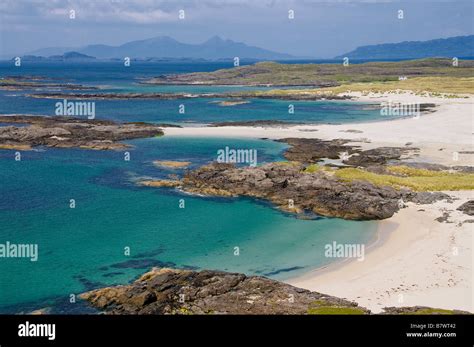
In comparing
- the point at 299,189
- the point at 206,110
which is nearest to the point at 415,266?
the point at 299,189

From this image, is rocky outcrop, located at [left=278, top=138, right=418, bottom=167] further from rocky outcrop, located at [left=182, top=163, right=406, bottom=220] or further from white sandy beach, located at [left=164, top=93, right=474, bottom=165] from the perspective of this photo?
rocky outcrop, located at [left=182, top=163, right=406, bottom=220]

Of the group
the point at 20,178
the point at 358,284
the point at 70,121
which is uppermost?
the point at 70,121

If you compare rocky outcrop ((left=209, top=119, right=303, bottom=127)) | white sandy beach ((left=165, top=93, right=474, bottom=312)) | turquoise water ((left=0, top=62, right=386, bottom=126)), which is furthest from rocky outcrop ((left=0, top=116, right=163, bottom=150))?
white sandy beach ((left=165, top=93, right=474, bottom=312))

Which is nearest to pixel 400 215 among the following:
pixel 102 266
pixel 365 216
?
pixel 365 216

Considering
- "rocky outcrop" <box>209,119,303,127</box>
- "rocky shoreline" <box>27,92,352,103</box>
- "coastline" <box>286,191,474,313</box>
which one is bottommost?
"coastline" <box>286,191,474,313</box>
